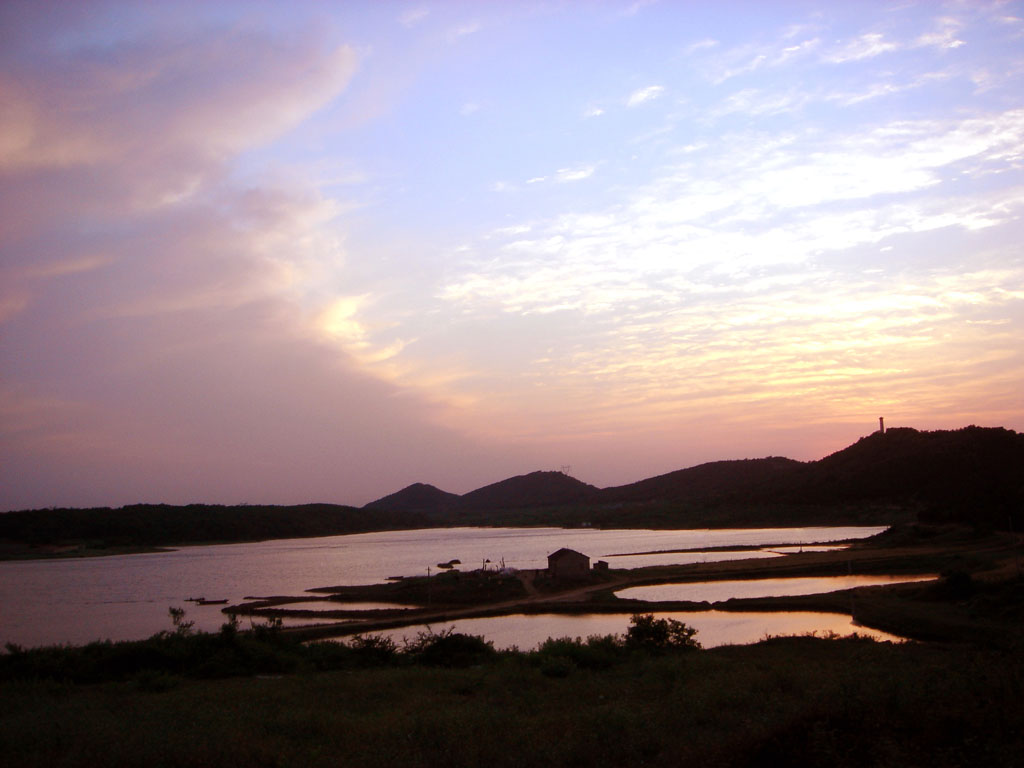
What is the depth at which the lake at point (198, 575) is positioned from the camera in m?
40.9

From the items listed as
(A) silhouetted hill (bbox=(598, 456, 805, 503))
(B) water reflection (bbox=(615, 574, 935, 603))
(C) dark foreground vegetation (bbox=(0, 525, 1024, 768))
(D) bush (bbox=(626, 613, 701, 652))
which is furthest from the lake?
(A) silhouetted hill (bbox=(598, 456, 805, 503))

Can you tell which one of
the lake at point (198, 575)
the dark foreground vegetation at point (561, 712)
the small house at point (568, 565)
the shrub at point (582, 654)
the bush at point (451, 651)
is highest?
the dark foreground vegetation at point (561, 712)

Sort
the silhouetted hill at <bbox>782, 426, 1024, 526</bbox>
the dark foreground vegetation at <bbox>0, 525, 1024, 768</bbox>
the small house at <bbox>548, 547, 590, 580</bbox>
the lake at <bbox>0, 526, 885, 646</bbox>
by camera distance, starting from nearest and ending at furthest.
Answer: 1. the dark foreground vegetation at <bbox>0, 525, 1024, 768</bbox>
2. the lake at <bbox>0, 526, 885, 646</bbox>
3. the small house at <bbox>548, 547, 590, 580</bbox>
4. the silhouetted hill at <bbox>782, 426, 1024, 526</bbox>

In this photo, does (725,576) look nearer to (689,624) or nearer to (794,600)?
(794,600)

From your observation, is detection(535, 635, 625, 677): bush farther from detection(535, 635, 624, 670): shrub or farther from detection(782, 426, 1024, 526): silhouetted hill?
detection(782, 426, 1024, 526): silhouetted hill

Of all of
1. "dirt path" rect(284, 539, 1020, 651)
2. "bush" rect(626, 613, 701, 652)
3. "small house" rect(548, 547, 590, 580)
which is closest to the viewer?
"bush" rect(626, 613, 701, 652)

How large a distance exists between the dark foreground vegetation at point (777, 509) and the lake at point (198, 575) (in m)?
7.93

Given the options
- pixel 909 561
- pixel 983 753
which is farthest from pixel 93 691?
pixel 909 561

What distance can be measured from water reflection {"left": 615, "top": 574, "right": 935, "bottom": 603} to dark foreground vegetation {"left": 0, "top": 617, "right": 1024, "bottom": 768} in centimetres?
2047

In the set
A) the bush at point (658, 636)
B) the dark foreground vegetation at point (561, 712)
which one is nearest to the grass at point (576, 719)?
the dark foreground vegetation at point (561, 712)

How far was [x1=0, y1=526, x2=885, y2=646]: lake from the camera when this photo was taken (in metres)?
40.9

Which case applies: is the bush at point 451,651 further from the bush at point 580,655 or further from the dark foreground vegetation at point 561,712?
the bush at point 580,655

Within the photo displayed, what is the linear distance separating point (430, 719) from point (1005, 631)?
1598cm

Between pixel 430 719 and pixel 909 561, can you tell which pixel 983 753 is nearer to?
pixel 430 719
